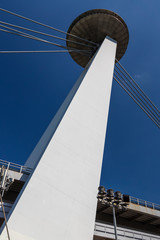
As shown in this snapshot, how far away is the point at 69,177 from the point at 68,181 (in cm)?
16

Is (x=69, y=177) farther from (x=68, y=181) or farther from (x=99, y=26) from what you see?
(x=99, y=26)

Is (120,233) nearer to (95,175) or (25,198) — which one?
(95,175)

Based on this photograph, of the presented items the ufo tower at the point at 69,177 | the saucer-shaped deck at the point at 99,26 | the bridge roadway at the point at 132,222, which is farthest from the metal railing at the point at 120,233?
the saucer-shaped deck at the point at 99,26

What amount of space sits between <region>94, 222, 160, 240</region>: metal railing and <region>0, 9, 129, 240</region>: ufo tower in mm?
6452

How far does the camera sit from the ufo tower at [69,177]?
5902 mm

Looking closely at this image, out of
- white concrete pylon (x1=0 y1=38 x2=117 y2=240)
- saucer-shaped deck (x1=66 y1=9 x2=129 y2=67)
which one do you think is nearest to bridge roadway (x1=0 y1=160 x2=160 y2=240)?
white concrete pylon (x1=0 y1=38 x2=117 y2=240)

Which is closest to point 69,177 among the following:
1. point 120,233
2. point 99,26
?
point 120,233

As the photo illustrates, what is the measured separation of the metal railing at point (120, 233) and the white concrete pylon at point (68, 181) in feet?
21.3

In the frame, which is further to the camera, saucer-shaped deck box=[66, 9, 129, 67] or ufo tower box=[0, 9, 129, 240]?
saucer-shaped deck box=[66, 9, 129, 67]

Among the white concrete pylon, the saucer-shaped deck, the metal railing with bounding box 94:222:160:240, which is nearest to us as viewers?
the white concrete pylon

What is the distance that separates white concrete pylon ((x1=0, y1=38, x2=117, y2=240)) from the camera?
19.3 feet

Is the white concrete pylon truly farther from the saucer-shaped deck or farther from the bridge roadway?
the saucer-shaped deck

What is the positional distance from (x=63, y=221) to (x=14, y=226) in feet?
5.39

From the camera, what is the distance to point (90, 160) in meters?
8.31
